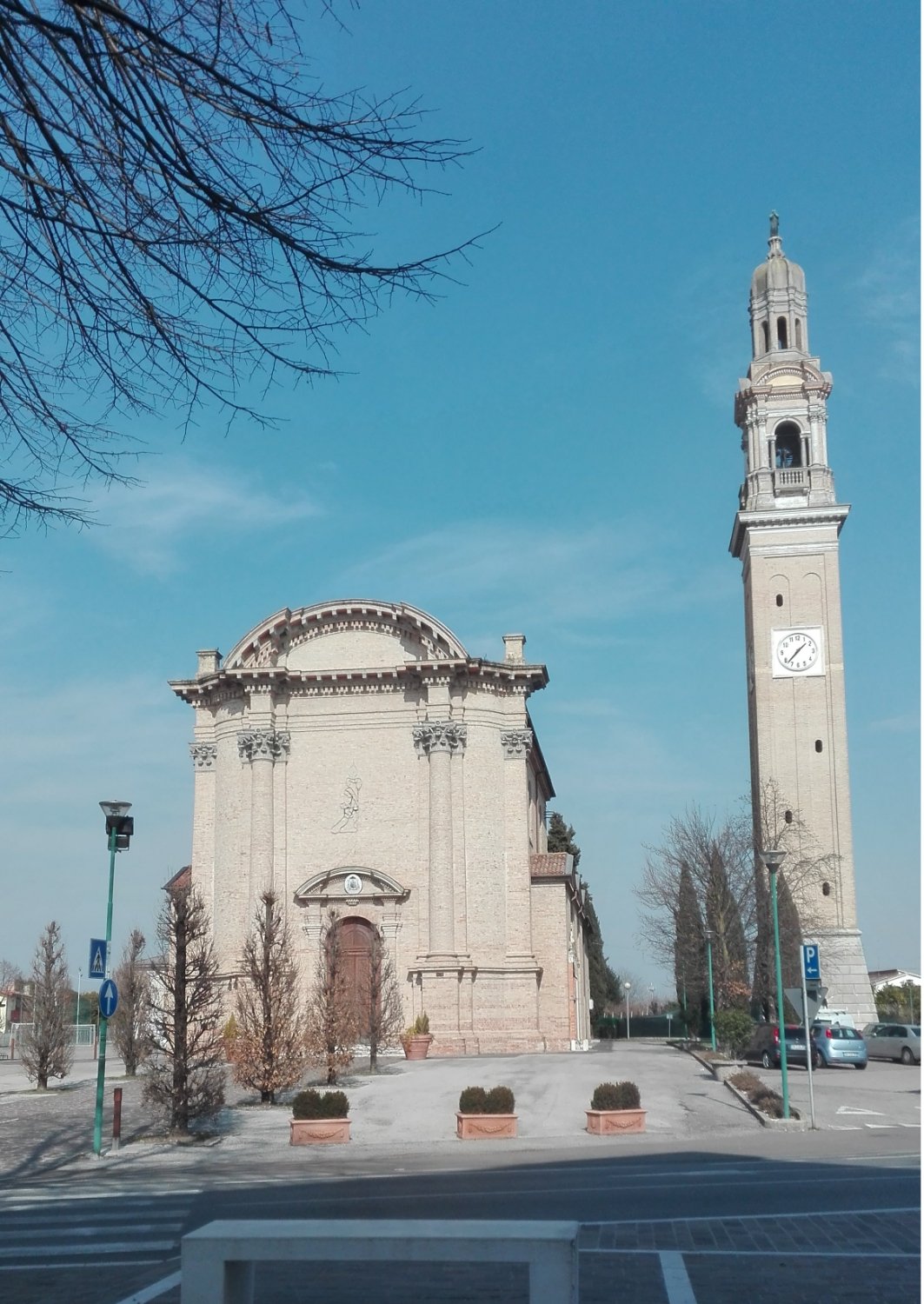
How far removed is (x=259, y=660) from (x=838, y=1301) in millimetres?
39650

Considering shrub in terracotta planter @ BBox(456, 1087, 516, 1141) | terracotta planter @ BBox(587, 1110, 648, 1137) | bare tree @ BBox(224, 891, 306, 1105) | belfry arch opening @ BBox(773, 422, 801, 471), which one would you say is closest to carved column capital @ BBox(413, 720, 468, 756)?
bare tree @ BBox(224, 891, 306, 1105)

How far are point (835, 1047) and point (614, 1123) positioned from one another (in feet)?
60.4

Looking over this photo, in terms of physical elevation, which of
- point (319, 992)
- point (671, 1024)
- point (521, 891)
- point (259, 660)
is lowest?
point (671, 1024)

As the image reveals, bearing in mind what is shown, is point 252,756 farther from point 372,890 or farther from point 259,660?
point 372,890

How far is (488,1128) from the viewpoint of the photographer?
2183 centimetres

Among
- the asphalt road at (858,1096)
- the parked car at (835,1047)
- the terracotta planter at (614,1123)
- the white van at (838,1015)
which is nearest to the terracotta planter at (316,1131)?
the terracotta planter at (614,1123)

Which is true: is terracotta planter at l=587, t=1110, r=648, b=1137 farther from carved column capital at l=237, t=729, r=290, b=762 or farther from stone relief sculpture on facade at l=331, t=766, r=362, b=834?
carved column capital at l=237, t=729, r=290, b=762

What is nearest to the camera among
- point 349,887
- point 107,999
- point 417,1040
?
point 107,999

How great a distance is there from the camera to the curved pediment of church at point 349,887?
44.2 metres

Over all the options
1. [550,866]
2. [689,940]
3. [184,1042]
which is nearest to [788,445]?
[689,940]

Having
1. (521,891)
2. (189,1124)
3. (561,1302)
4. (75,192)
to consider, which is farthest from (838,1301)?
(521,891)

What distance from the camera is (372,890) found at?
44438 millimetres

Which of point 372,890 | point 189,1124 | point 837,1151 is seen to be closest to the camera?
point 837,1151

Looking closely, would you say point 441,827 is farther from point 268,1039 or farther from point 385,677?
point 268,1039
